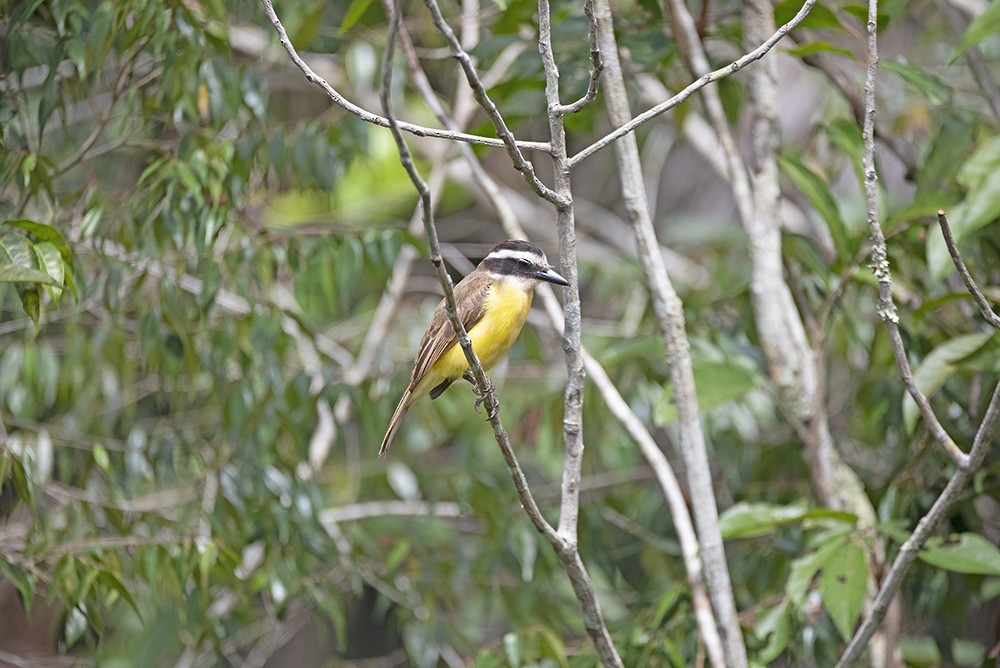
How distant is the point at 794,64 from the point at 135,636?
5.42 meters

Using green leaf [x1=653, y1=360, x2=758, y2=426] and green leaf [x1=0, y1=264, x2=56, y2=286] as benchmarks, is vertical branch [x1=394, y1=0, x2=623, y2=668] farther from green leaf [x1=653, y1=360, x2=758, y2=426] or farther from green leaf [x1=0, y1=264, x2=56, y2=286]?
green leaf [x1=0, y1=264, x2=56, y2=286]

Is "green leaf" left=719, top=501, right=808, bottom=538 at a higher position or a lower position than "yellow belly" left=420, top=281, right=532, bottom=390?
lower

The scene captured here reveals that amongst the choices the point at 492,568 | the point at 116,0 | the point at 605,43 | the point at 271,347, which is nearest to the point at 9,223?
the point at 116,0

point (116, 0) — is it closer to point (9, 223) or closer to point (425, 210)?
point (9, 223)

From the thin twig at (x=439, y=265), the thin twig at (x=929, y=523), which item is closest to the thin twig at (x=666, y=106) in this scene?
the thin twig at (x=439, y=265)

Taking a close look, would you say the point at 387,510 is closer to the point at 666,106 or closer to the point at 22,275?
the point at 22,275

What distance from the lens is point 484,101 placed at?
6.33ft

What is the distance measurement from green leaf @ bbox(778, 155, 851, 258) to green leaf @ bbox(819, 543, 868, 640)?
3.21 ft

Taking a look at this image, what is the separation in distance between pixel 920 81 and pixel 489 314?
5.03ft

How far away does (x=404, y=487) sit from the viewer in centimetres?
451

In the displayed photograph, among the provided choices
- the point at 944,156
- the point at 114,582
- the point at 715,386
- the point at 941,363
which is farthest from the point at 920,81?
the point at 114,582

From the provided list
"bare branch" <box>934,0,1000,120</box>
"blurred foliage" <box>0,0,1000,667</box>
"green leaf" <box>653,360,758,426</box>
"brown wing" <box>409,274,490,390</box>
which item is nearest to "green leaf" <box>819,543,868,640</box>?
"blurred foliage" <box>0,0,1000,667</box>

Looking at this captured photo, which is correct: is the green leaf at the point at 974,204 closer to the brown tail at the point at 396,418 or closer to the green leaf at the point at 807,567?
the green leaf at the point at 807,567

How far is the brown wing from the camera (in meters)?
3.38
